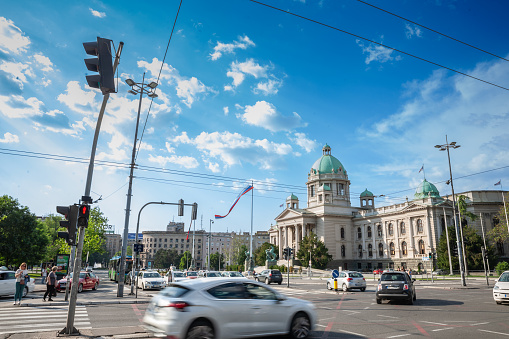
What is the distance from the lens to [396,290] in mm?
17297

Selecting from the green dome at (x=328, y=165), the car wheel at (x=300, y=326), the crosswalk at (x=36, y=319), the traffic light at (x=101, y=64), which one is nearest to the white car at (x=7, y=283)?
the crosswalk at (x=36, y=319)

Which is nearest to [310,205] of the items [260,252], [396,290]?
[260,252]

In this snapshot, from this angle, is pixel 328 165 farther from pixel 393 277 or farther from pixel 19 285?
pixel 19 285

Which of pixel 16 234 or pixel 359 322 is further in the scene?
pixel 16 234

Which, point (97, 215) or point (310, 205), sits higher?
point (310, 205)

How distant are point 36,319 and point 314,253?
224 feet

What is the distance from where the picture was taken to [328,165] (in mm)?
99438

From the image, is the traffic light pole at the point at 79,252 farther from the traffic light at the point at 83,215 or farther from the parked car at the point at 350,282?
the parked car at the point at 350,282

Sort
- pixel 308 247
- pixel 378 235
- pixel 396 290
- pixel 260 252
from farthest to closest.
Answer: pixel 260 252
pixel 378 235
pixel 308 247
pixel 396 290

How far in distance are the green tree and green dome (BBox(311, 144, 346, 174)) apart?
71.1 meters

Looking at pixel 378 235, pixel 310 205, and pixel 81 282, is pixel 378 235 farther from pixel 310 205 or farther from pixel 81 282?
pixel 81 282

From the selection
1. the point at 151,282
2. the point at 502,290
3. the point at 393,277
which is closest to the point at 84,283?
the point at 151,282

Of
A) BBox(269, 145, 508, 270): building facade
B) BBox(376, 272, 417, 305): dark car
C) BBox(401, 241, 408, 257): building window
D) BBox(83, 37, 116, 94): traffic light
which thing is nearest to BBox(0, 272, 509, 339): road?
BBox(376, 272, 417, 305): dark car

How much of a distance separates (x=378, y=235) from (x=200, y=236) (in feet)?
292
